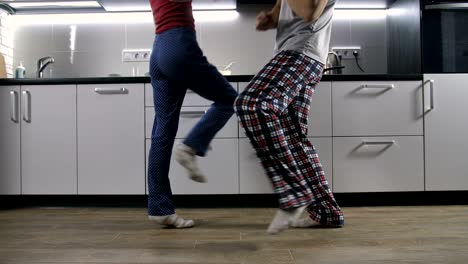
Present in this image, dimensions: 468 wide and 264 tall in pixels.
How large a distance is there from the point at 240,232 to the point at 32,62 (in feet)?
7.89

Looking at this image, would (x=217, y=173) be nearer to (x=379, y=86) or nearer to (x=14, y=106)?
(x=379, y=86)

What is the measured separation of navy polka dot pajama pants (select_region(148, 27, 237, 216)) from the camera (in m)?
1.79

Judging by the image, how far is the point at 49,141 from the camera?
272cm

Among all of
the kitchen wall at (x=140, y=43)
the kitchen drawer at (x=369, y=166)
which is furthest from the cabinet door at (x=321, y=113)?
the kitchen wall at (x=140, y=43)

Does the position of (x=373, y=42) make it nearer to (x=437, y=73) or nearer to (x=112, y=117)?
(x=437, y=73)

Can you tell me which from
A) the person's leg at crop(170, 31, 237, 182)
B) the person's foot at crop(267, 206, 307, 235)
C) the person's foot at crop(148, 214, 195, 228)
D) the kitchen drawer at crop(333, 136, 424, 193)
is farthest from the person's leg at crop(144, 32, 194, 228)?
the kitchen drawer at crop(333, 136, 424, 193)

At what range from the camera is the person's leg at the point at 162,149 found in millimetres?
1931

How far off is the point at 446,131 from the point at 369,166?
54 centimetres

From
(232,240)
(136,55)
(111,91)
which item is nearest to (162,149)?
(232,240)

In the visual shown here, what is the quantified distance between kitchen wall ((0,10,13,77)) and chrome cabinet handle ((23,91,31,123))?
0.68m

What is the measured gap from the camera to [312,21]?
160 centimetres

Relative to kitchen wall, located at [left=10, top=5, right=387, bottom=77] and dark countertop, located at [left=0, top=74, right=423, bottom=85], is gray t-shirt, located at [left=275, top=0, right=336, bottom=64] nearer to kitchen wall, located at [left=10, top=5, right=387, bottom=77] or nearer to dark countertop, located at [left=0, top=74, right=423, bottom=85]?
dark countertop, located at [left=0, top=74, right=423, bottom=85]

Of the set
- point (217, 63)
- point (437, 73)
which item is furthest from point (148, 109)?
point (437, 73)

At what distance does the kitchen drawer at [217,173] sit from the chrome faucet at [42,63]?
1.33 metres
